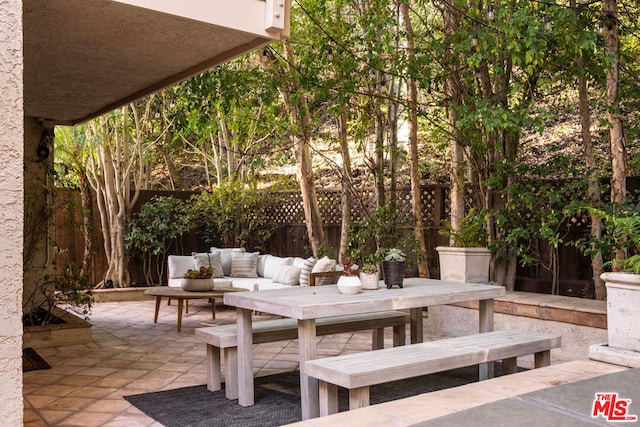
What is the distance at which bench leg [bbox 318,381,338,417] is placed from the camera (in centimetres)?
332

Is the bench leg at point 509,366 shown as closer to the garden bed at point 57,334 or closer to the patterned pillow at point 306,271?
the patterned pillow at point 306,271

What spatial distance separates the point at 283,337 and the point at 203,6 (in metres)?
2.26

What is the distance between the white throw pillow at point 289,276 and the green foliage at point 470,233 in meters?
1.83

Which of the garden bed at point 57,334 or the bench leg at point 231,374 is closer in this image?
the bench leg at point 231,374

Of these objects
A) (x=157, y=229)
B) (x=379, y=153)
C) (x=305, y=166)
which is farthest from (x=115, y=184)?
(x=379, y=153)

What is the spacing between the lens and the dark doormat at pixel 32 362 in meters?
4.98

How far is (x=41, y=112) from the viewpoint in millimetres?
Result: 6426

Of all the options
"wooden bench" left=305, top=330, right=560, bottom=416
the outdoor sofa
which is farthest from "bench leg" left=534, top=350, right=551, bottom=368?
the outdoor sofa

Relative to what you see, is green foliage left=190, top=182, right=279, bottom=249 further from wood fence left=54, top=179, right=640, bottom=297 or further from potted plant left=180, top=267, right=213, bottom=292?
potted plant left=180, top=267, right=213, bottom=292

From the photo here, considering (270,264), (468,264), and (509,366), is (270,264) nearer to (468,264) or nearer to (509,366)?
(468,264)

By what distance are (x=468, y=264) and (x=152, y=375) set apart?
10.5ft

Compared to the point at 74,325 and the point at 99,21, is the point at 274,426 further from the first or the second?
the point at 74,325

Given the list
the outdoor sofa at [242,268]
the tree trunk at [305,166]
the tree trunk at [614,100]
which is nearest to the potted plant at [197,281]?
the outdoor sofa at [242,268]

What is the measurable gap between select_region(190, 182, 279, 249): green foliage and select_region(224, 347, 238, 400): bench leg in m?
5.40
